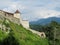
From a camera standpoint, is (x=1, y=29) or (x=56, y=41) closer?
(x=1, y=29)

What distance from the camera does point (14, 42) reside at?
165 feet

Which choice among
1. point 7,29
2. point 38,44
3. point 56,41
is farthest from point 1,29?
point 56,41

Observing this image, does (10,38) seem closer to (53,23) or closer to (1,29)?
(1,29)

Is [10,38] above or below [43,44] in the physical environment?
above

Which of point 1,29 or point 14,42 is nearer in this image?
point 14,42

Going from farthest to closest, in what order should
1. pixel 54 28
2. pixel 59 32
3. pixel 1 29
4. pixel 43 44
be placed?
pixel 54 28 → pixel 59 32 → pixel 43 44 → pixel 1 29

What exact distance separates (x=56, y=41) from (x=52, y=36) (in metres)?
7.59

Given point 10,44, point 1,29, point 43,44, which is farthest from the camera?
point 43,44

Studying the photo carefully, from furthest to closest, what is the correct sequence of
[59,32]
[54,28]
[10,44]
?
[54,28] → [59,32] → [10,44]

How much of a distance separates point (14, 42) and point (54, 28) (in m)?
59.9

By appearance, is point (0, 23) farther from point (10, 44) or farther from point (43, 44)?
point (10, 44)

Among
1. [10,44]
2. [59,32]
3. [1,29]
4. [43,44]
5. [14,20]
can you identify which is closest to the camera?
[10,44]

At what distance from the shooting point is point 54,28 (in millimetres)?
109062

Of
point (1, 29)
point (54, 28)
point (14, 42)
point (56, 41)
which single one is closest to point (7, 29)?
point (1, 29)
